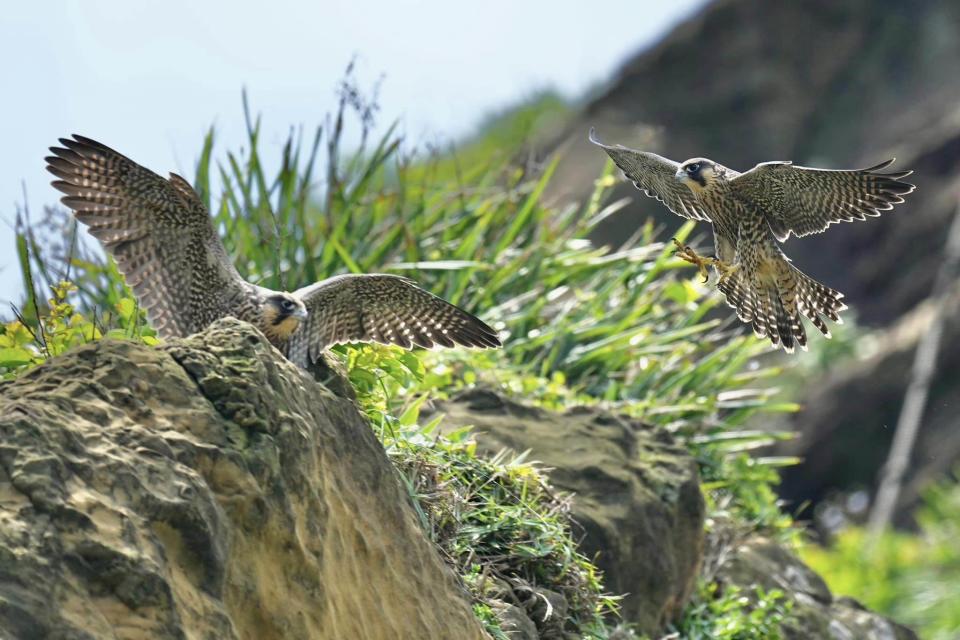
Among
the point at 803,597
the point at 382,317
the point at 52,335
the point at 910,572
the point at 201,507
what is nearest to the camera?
the point at 201,507

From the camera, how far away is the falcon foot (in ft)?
19.4

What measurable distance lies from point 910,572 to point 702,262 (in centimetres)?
880

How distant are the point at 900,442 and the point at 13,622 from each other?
12.9 m

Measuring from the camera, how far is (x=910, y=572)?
13.8 m

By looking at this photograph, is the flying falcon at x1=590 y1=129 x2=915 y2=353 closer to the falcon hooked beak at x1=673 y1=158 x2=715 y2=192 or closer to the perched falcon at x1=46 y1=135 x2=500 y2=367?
the falcon hooked beak at x1=673 y1=158 x2=715 y2=192

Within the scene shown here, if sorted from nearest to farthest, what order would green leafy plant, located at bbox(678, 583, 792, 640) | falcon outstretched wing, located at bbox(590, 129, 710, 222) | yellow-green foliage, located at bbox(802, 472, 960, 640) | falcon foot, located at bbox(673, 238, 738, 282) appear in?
falcon foot, located at bbox(673, 238, 738, 282) < green leafy plant, located at bbox(678, 583, 792, 640) < falcon outstretched wing, located at bbox(590, 129, 710, 222) < yellow-green foliage, located at bbox(802, 472, 960, 640)

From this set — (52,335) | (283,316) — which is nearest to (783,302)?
(283,316)

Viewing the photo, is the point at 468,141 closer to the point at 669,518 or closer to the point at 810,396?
the point at 810,396

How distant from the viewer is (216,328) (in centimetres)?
386

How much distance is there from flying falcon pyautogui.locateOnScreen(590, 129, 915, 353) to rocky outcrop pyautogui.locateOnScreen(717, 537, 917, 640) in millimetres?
1224

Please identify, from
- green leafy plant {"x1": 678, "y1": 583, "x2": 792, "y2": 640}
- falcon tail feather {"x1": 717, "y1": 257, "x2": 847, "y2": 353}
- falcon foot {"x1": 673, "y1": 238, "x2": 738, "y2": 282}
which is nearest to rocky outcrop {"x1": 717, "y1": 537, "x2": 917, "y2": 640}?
green leafy plant {"x1": 678, "y1": 583, "x2": 792, "y2": 640}

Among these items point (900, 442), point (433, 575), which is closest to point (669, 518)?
point (433, 575)

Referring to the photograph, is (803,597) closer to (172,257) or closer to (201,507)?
(172,257)

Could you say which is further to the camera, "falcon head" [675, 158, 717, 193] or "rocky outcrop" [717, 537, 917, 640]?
"rocky outcrop" [717, 537, 917, 640]
